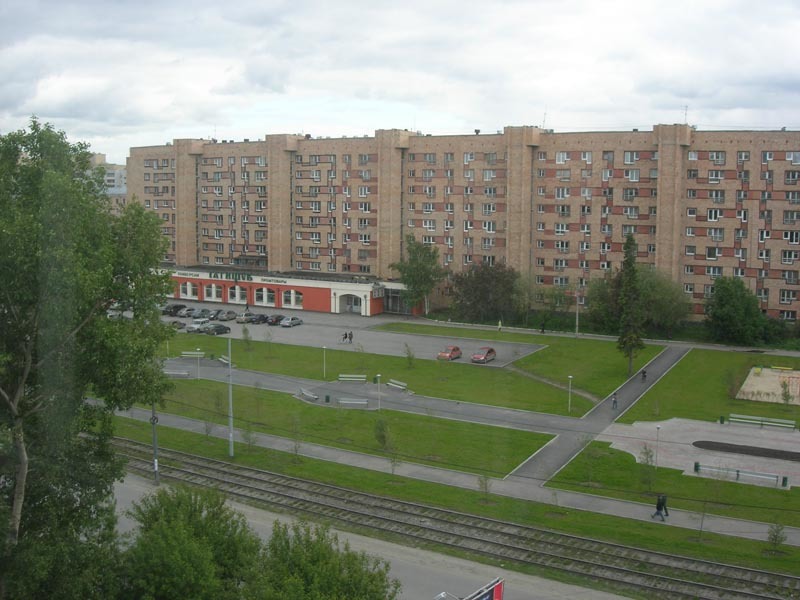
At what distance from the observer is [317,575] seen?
1363cm

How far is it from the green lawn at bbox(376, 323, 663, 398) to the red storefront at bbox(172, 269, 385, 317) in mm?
6788

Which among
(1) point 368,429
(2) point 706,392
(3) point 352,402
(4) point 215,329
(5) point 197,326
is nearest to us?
(1) point 368,429

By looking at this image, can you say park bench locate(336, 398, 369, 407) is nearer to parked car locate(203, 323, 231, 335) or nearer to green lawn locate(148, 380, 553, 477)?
green lawn locate(148, 380, 553, 477)

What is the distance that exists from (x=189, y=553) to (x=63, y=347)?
16.2 feet

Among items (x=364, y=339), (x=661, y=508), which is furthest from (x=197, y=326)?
(x=661, y=508)

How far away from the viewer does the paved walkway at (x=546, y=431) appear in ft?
84.3

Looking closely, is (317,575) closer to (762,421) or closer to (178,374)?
(762,421)

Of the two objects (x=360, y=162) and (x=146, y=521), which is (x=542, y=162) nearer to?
(x=360, y=162)

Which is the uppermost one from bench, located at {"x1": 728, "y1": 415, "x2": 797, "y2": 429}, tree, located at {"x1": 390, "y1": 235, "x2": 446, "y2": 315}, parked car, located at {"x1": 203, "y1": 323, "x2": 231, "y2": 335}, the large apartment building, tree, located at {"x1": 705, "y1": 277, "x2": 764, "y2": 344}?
the large apartment building

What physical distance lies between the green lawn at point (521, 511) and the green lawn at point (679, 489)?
233 centimetres

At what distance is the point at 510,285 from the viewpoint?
59875mm

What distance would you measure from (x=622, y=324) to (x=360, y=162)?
1253 inches

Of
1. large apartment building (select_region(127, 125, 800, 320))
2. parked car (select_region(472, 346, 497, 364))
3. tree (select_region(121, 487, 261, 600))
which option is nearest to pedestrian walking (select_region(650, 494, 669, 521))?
tree (select_region(121, 487, 261, 600))

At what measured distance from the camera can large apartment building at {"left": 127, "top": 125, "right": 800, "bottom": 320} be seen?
5703 cm
